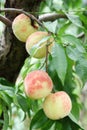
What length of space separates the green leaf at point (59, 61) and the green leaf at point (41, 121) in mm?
210

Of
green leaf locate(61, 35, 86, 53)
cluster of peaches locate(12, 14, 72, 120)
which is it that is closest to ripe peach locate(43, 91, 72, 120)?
cluster of peaches locate(12, 14, 72, 120)

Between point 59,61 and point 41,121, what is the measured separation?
0.25m

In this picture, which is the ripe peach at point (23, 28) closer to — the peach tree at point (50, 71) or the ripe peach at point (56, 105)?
the peach tree at point (50, 71)

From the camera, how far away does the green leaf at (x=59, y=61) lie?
85 cm

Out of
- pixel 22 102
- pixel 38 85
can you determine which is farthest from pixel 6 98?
pixel 38 85

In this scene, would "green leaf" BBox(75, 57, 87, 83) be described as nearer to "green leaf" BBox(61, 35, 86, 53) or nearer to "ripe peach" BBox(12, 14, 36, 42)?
"green leaf" BBox(61, 35, 86, 53)

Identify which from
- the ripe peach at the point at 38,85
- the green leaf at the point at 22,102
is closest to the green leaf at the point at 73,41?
the ripe peach at the point at 38,85

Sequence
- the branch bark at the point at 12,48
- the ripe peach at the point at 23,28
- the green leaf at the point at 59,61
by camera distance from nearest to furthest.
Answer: the green leaf at the point at 59,61, the ripe peach at the point at 23,28, the branch bark at the point at 12,48

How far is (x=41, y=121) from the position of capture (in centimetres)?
104

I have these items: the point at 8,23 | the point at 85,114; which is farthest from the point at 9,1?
the point at 85,114

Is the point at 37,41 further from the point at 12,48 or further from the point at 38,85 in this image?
the point at 12,48

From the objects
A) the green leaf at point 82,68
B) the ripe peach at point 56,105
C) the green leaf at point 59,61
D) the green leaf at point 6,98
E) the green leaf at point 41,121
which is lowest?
Answer: the green leaf at point 41,121

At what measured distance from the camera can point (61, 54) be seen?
868 mm

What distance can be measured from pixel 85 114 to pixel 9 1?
364 cm
